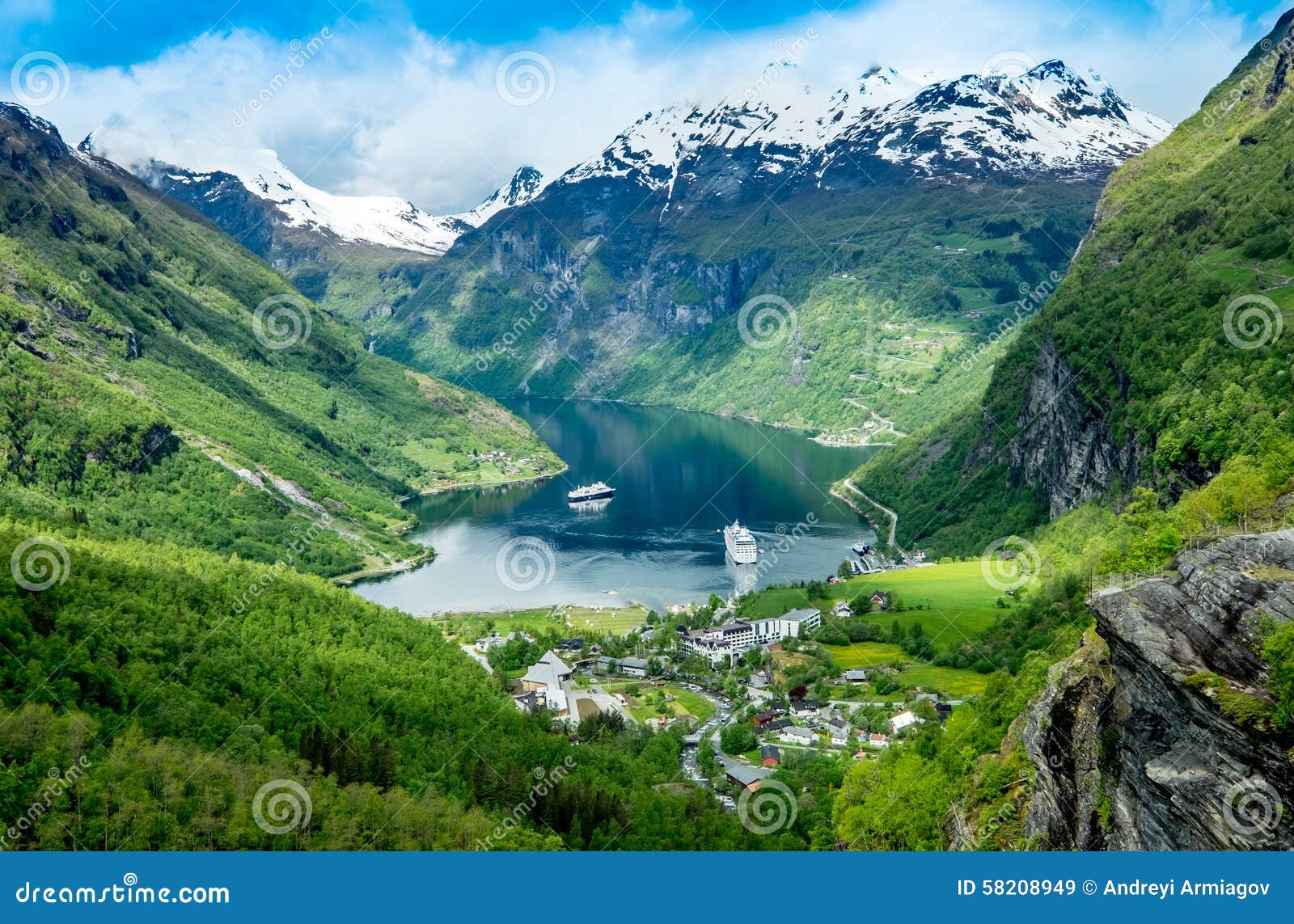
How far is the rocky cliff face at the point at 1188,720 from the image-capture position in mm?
17328

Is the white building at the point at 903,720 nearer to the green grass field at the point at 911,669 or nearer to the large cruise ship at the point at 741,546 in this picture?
the green grass field at the point at 911,669

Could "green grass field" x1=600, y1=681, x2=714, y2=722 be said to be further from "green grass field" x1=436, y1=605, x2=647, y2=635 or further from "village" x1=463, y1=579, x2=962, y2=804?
"green grass field" x1=436, y1=605, x2=647, y2=635

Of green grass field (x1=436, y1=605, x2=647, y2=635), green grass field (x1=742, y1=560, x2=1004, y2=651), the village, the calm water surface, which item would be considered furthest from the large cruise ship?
the village

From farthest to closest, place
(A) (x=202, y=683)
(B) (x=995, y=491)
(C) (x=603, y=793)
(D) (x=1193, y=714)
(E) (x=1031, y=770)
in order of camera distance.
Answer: (B) (x=995, y=491) < (A) (x=202, y=683) < (C) (x=603, y=793) < (E) (x=1031, y=770) < (D) (x=1193, y=714)

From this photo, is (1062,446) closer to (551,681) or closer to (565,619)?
(565,619)

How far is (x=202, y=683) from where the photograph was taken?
4228 centimetres

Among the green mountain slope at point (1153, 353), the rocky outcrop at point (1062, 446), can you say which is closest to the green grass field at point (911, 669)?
the green mountain slope at point (1153, 353)

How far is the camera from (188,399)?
114 meters

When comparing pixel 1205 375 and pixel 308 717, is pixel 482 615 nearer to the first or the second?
pixel 308 717

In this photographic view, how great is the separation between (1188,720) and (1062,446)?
68071mm

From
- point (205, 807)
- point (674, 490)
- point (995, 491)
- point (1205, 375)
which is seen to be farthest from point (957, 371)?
point (205, 807)

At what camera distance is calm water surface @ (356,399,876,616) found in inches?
3344

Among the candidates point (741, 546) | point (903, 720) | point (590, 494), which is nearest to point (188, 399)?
point (590, 494)

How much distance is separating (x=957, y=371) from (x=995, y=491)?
78568 millimetres
